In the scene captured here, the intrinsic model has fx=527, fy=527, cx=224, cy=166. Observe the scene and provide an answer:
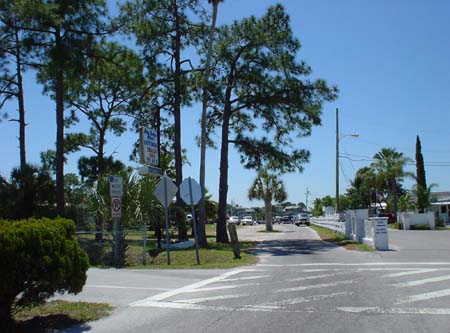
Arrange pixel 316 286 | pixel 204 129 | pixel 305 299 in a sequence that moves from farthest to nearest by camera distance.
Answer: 1. pixel 204 129
2. pixel 316 286
3. pixel 305 299

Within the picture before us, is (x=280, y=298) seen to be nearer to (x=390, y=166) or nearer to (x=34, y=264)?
(x=34, y=264)

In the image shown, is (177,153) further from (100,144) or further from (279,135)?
(100,144)

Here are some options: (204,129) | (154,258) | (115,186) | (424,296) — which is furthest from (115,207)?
(204,129)

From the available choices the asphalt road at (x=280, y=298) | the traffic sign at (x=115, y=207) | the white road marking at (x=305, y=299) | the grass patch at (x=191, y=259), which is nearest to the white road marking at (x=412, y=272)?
the asphalt road at (x=280, y=298)

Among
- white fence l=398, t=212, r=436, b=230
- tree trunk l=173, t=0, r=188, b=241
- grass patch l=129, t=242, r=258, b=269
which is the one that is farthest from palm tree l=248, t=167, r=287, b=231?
grass patch l=129, t=242, r=258, b=269

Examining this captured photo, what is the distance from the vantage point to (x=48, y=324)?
7984 millimetres

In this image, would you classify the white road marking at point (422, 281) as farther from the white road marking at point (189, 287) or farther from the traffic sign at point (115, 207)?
the traffic sign at point (115, 207)

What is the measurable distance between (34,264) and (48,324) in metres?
1.38

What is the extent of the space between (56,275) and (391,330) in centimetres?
476

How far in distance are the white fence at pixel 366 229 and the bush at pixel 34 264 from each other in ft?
52.3

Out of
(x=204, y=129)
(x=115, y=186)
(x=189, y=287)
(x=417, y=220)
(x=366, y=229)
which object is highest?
(x=204, y=129)

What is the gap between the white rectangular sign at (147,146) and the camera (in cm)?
1792

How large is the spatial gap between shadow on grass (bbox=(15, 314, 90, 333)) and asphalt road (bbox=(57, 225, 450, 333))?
21 cm

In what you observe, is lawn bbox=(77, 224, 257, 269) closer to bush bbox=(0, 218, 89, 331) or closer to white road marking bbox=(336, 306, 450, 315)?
white road marking bbox=(336, 306, 450, 315)
